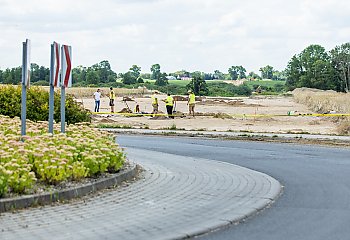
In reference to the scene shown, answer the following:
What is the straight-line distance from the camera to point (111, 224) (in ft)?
28.3

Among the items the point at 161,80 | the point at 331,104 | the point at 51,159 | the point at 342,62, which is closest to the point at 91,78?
the point at 161,80

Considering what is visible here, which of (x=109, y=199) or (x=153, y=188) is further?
(x=153, y=188)

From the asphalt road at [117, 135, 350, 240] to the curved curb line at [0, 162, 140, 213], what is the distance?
9.07ft

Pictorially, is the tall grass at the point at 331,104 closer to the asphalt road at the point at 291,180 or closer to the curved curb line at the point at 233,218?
the asphalt road at the point at 291,180

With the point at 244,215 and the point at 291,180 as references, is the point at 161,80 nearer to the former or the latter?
the point at 291,180

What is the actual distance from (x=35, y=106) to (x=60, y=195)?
1126 centimetres

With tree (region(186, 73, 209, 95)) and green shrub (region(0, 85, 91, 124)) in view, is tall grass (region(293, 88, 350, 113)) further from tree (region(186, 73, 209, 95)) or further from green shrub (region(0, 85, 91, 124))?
tree (region(186, 73, 209, 95))

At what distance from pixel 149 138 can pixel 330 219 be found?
54.6 ft

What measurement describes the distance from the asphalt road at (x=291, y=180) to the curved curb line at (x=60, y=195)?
2.76 meters

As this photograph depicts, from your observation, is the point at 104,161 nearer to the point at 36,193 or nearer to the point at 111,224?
the point at 36,193

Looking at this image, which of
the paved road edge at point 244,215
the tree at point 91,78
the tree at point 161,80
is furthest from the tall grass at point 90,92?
the paved road edge at point 244,215

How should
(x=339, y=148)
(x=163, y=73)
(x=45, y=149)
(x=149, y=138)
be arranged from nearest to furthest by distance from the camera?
(x=45, y=149) < (x=339, y=148) < (x=149, y=138) < (x=163, y=73)

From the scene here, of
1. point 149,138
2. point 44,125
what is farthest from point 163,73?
point 44,125

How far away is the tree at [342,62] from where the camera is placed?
131250 mm
